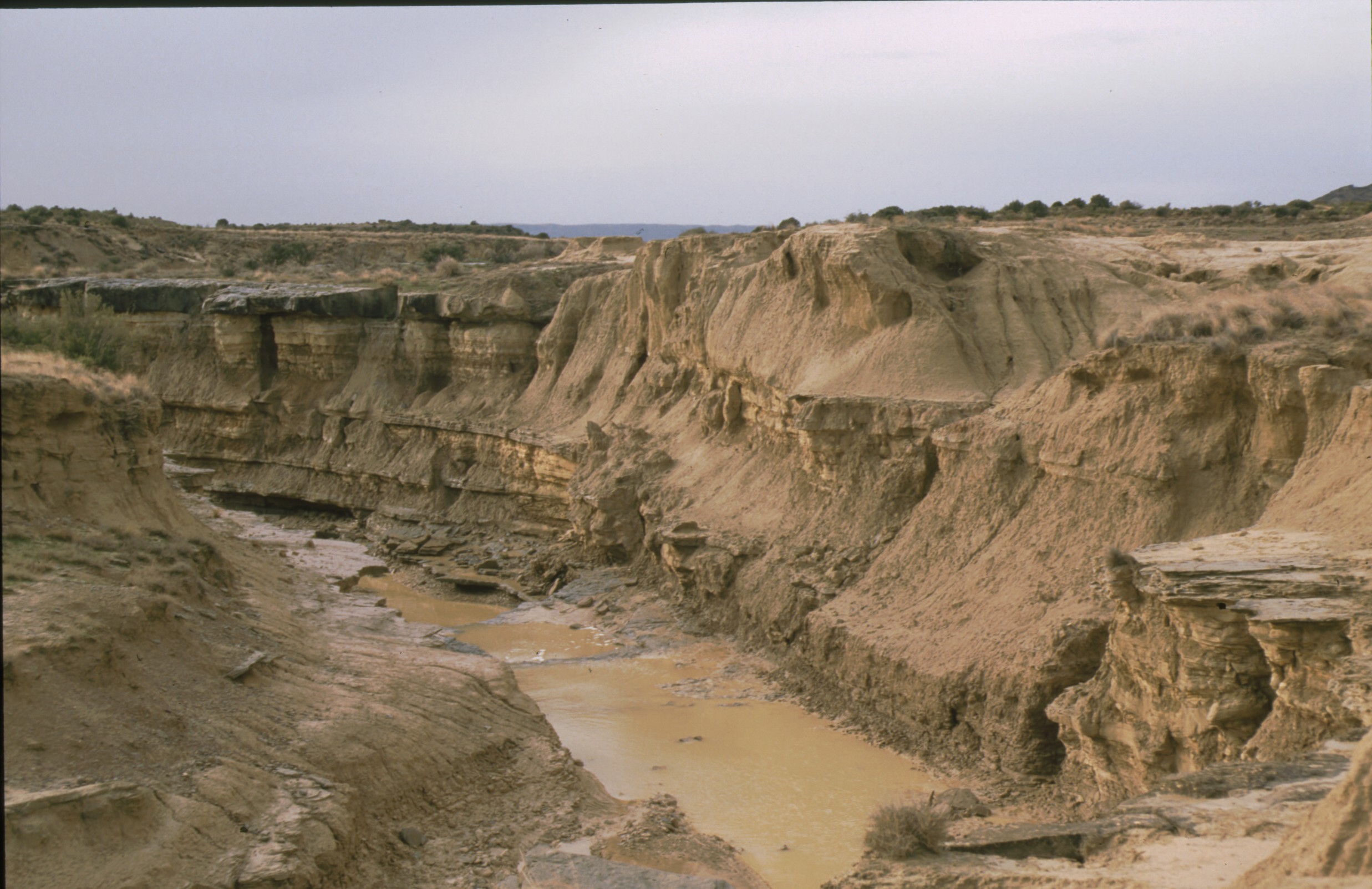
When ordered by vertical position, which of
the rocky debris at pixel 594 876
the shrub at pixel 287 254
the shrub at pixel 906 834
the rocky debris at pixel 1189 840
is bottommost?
the rocky debris at pixel 594 876

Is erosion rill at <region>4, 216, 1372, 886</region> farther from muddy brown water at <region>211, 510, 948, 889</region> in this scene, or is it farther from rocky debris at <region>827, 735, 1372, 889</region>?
muddy brown water at <region>211, 510, 948, 889</region>

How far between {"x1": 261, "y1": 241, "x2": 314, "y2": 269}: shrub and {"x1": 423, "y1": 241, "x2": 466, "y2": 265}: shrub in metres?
5.73

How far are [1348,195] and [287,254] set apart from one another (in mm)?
45189

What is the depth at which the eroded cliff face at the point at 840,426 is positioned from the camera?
41.5 ft

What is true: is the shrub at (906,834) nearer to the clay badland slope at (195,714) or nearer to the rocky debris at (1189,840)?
the rocky debris at (1189,840)

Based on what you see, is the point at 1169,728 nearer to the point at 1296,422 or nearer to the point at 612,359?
the point at 1296,422

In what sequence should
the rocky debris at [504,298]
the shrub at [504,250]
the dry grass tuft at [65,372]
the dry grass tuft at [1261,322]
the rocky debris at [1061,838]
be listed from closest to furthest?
the rocky debris at [1061,838] → the dry grass tuft at [65,372] → the dry grass tuft at [1261,322] → the rocky debris at [504,298] → the shrub at [504,250]

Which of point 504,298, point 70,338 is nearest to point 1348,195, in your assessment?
point 504,298

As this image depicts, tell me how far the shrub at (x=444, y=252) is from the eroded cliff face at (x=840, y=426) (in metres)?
19.1

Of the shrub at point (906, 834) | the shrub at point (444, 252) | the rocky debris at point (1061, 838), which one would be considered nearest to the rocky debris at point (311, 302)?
the shrub at point (444, 252)

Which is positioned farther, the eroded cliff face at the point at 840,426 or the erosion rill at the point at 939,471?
the eroded cliff face at the point at 840,426

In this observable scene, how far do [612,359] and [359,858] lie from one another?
19.5 metres

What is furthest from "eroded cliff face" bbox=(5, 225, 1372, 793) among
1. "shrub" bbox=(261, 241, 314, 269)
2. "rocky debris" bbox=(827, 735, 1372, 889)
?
"shrub" bbox=(261, 241, 314, 269)

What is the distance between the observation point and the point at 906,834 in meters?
7.95
